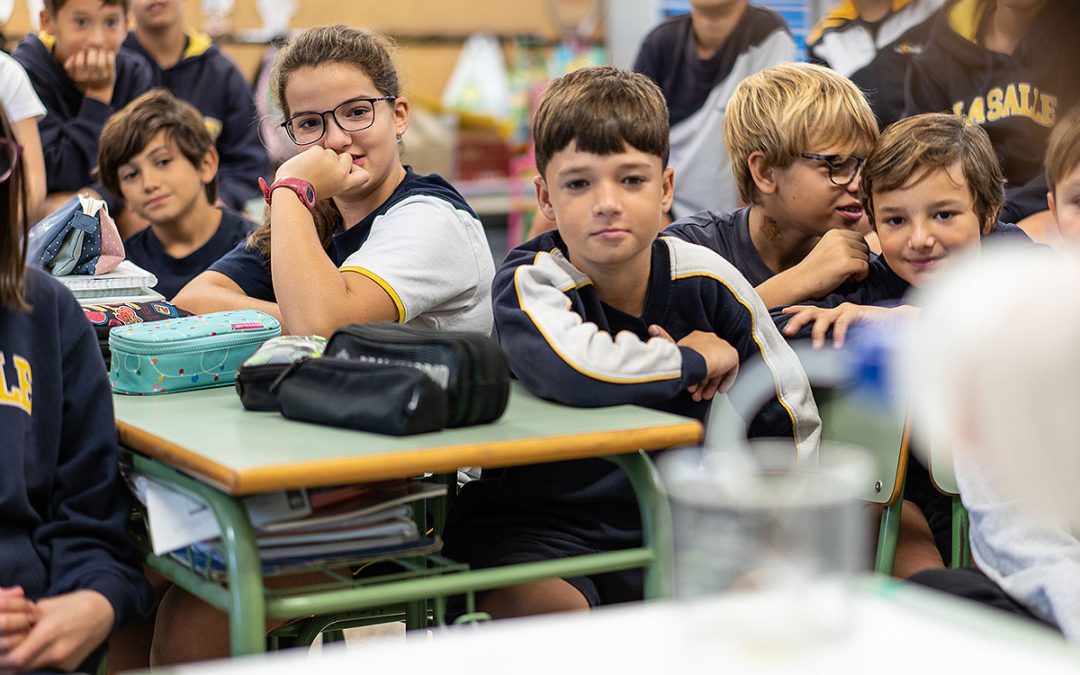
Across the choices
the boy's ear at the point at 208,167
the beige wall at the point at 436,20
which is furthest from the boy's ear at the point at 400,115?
the beige wall at the point at 436,20

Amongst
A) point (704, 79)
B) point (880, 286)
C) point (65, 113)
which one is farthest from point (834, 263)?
point (65, 113)

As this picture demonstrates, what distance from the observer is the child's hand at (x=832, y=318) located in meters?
2.01

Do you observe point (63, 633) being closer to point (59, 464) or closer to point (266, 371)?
point (59, 464)

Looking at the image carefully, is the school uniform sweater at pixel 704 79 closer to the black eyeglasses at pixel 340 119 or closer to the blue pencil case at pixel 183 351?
the black eyeglasses at pixel 340 119

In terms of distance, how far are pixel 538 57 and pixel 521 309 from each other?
5.25m

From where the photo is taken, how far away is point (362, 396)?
1515 millimetres

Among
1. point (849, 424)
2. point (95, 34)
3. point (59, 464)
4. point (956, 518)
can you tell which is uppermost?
point (95, 34)

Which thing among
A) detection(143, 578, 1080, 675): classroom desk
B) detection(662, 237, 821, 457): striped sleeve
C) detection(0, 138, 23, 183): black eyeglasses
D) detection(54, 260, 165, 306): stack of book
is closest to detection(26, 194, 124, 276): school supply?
detection(54, 260, 165, 306): stack of book

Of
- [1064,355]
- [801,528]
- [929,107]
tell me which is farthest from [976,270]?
[929,107]

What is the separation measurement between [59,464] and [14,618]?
0.23m

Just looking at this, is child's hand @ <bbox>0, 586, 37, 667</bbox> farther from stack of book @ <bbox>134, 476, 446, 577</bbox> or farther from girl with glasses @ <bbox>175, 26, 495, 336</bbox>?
girl with glasses @ <bbox>175, 26, 495, 336</bbox>

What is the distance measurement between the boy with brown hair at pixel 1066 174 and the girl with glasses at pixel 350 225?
91 centimetres

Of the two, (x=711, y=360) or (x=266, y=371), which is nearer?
(x=266, y=371)

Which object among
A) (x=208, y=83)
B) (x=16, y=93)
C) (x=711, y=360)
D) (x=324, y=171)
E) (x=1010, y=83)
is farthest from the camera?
(x=208, y=83)
